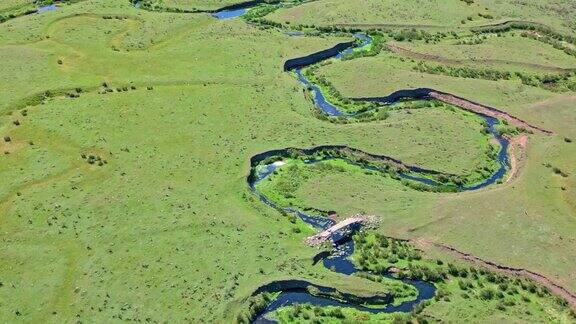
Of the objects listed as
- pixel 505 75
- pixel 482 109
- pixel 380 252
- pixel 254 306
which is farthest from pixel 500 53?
pixel 254 306

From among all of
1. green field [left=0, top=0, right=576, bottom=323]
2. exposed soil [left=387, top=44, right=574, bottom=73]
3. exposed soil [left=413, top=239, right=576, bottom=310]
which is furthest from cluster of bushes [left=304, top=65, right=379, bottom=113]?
exposed soil [left=413, top=239, right=576, bottom=310]

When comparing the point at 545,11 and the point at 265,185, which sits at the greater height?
the point at 545,11

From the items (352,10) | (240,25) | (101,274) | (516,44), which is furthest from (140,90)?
(516,44)

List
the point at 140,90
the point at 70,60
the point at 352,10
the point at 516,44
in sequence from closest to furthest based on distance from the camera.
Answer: the point at 140,90, the point at 70,60, the point at 516,44, the point at 352,10

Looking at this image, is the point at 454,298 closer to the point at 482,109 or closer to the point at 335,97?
A: the point at 482,109

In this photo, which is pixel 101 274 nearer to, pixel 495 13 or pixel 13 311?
pixel 13 311

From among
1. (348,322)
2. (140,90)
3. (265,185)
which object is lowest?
(348,322)

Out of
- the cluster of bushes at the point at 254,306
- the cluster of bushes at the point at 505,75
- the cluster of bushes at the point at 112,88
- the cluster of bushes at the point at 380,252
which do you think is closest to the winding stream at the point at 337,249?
the cluster of bushes at the point at 254,306

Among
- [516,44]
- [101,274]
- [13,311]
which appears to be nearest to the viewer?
[13,311]
